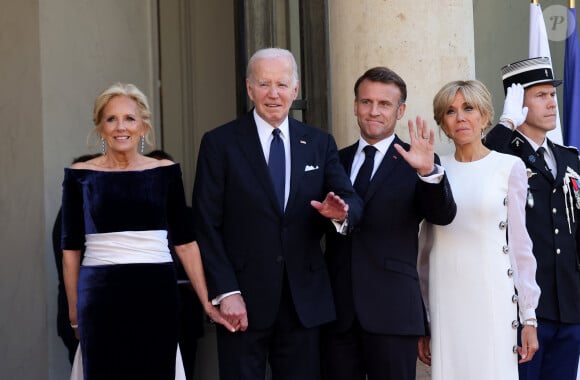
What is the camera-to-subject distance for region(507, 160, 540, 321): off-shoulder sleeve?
162 inches

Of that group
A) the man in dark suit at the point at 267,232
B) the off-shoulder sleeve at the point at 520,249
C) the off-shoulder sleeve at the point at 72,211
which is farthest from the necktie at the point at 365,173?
the off-shoulder sleeve at the point at 72,211

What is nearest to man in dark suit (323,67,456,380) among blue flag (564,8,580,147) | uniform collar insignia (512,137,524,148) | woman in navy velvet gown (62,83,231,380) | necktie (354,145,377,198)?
necktie (354,145,377,198)

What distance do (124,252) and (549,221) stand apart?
184cm

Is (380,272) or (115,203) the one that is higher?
(115,203)

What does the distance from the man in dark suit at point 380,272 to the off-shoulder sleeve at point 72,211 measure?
1.01m

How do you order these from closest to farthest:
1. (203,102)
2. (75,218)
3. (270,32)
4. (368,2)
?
(75,218) < (368,2) < (270,32) < (203,102)

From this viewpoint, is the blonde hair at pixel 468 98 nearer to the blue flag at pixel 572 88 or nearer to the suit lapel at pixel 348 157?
the suit lapel at pixel 348 157

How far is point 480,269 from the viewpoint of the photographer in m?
4.05

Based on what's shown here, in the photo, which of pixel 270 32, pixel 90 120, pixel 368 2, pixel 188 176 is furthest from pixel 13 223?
pixel 368 2

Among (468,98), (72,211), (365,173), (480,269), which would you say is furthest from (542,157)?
(72,211)

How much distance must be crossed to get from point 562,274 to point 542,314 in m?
0.20

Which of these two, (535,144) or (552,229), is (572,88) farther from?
(552,229)

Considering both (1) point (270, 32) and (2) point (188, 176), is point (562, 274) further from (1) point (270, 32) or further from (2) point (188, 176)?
(2) point (188, 176)

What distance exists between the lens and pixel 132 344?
12.8 ft
